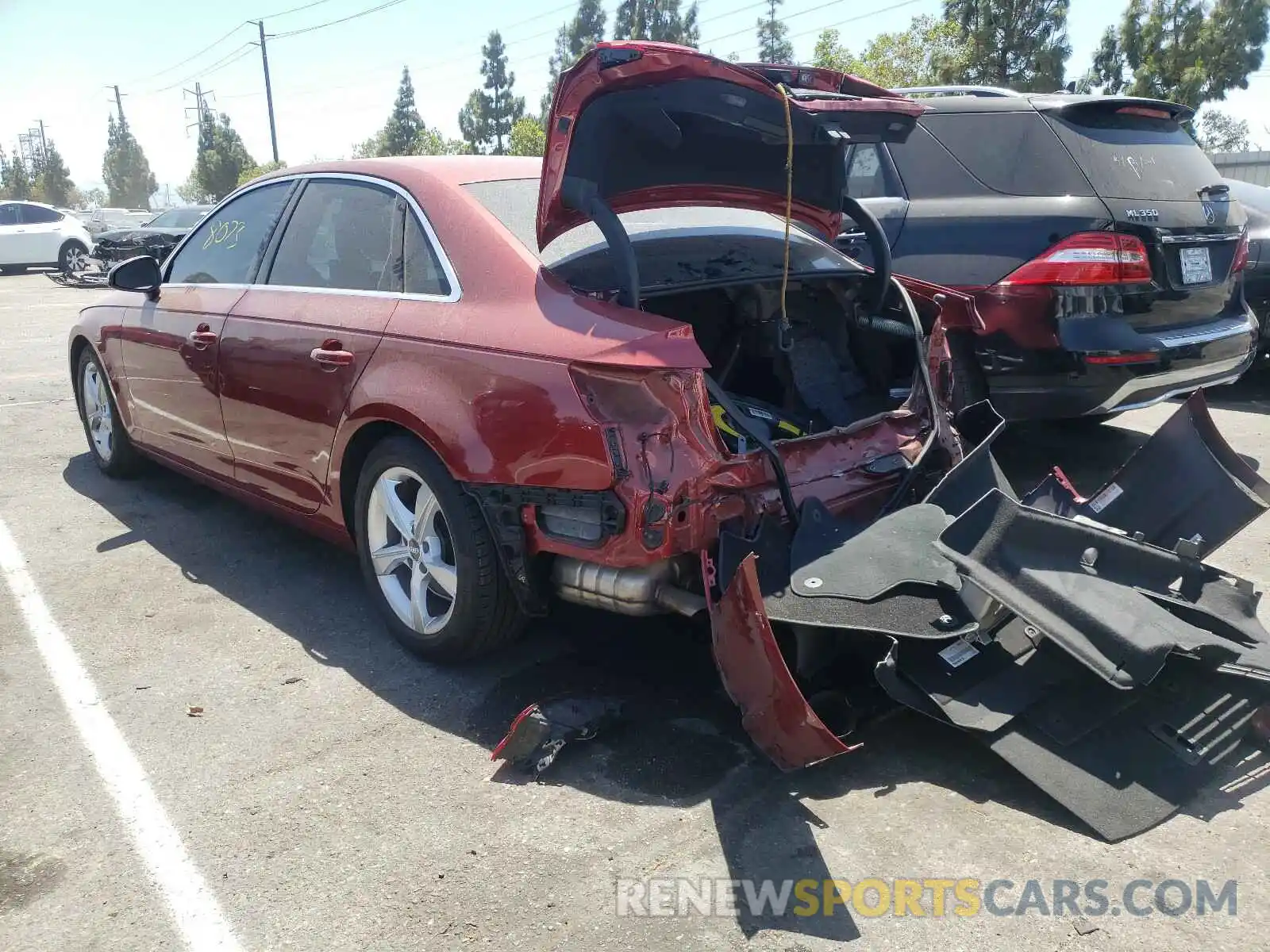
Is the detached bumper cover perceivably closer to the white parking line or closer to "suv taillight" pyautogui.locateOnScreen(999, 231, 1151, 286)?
the white parking line

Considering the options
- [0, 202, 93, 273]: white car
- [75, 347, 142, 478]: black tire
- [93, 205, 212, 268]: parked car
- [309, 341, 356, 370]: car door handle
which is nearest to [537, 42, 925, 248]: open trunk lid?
[309, 341, 356, 370]: car door handle

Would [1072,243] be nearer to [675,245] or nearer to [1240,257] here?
[1240,257]

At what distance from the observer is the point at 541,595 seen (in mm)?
3180

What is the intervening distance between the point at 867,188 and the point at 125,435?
14.3ft

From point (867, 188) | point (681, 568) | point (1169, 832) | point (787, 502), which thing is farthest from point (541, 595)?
point (867, 188)

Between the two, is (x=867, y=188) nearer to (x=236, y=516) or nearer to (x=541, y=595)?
(x=541, y=595)

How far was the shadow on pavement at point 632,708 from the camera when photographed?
269 centimetres

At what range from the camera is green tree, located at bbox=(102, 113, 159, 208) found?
3925 inches

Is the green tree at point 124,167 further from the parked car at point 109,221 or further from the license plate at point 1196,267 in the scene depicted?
the license plate at point 1196,267

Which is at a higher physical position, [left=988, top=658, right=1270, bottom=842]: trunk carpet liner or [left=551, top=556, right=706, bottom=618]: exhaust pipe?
[left=551, top=556, right=706, bottom=618]: exhaust pipe

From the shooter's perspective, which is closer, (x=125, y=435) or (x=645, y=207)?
(x=645, y=207)

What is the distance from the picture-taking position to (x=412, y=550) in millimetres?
3488

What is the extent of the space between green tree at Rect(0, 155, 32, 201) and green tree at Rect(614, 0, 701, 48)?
48.3 metres

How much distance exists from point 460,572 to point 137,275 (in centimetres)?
272
